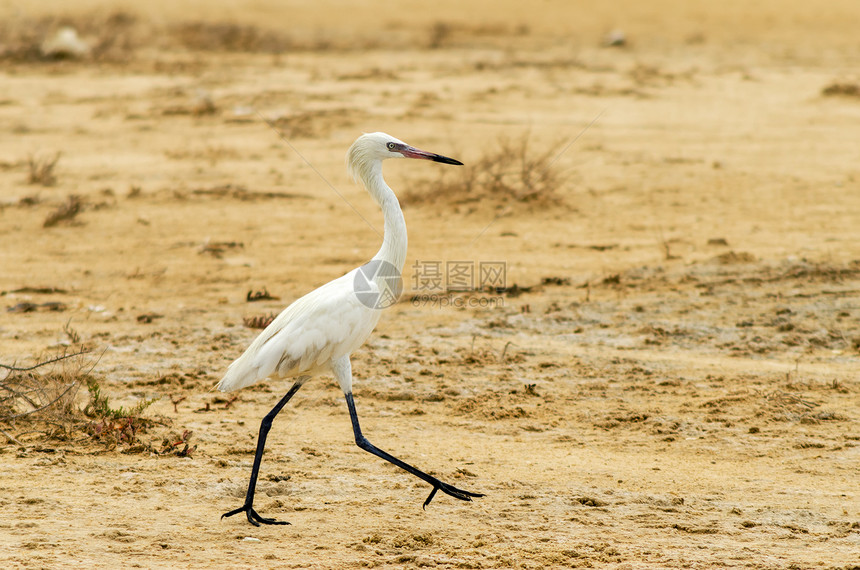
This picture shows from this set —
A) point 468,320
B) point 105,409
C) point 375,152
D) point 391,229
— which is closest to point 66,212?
point 468,320

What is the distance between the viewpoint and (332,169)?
11.0 meters

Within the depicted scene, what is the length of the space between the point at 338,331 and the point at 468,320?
2.63 metres

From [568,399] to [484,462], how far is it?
992 mm

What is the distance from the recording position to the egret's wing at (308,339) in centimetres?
448

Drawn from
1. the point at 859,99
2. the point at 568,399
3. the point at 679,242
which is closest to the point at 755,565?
the point at 568,399

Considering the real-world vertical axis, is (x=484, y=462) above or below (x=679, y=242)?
below

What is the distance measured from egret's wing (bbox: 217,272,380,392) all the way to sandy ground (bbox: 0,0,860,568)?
0.63m

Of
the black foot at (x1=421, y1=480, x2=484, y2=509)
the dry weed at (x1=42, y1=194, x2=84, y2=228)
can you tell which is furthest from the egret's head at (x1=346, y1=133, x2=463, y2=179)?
the dry weed at (x1=42, y1=194, x2=84, y2=228)

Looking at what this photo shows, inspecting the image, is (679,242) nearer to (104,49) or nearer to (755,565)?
(755,565)

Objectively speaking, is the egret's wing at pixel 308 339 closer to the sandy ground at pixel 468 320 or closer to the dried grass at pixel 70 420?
the sandy ground at pixel 468 320

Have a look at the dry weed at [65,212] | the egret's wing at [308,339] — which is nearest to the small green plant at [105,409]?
the egret's wing at [308,339]

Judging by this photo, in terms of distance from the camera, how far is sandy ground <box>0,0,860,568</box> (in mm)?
4266

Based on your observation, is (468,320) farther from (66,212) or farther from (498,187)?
(66,212)

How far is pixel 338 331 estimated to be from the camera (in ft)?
14.8
